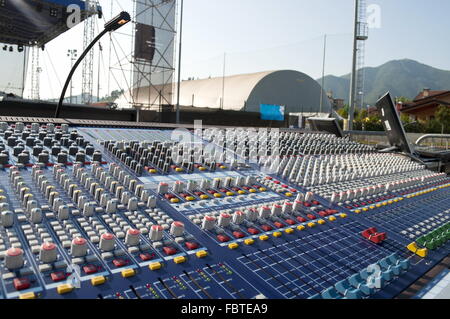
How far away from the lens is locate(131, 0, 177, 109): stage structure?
46.8 ft

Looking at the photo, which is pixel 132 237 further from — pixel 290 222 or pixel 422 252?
pixel 422 252

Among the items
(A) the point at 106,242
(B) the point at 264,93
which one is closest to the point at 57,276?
(A) the point at 106,242

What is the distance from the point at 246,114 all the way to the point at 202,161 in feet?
38.6

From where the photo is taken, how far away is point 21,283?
39.6 inches

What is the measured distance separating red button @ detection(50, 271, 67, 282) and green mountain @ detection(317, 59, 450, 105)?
158719 millimetres

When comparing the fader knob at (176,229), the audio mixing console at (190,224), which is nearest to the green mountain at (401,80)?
the audio mixing console at (190,224)

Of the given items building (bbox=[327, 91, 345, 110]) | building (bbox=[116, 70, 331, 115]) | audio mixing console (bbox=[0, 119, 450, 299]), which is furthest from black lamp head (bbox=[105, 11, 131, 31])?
building (bbox=[327, 91, 345, 110])

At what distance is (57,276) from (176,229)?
1.58ft

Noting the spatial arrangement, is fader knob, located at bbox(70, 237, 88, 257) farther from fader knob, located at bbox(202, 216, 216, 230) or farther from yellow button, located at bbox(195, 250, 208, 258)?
fader knob, located at bbox(202, 216, 216, 230)

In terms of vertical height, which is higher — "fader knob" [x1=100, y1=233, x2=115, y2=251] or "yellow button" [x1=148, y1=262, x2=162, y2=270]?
"fader knob" [x1=100, y1=233, x2=115, y2=251]

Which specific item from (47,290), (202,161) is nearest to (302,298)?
(47,290)

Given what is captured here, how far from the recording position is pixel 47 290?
40.0 inches

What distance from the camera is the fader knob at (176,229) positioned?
141 centimetres
